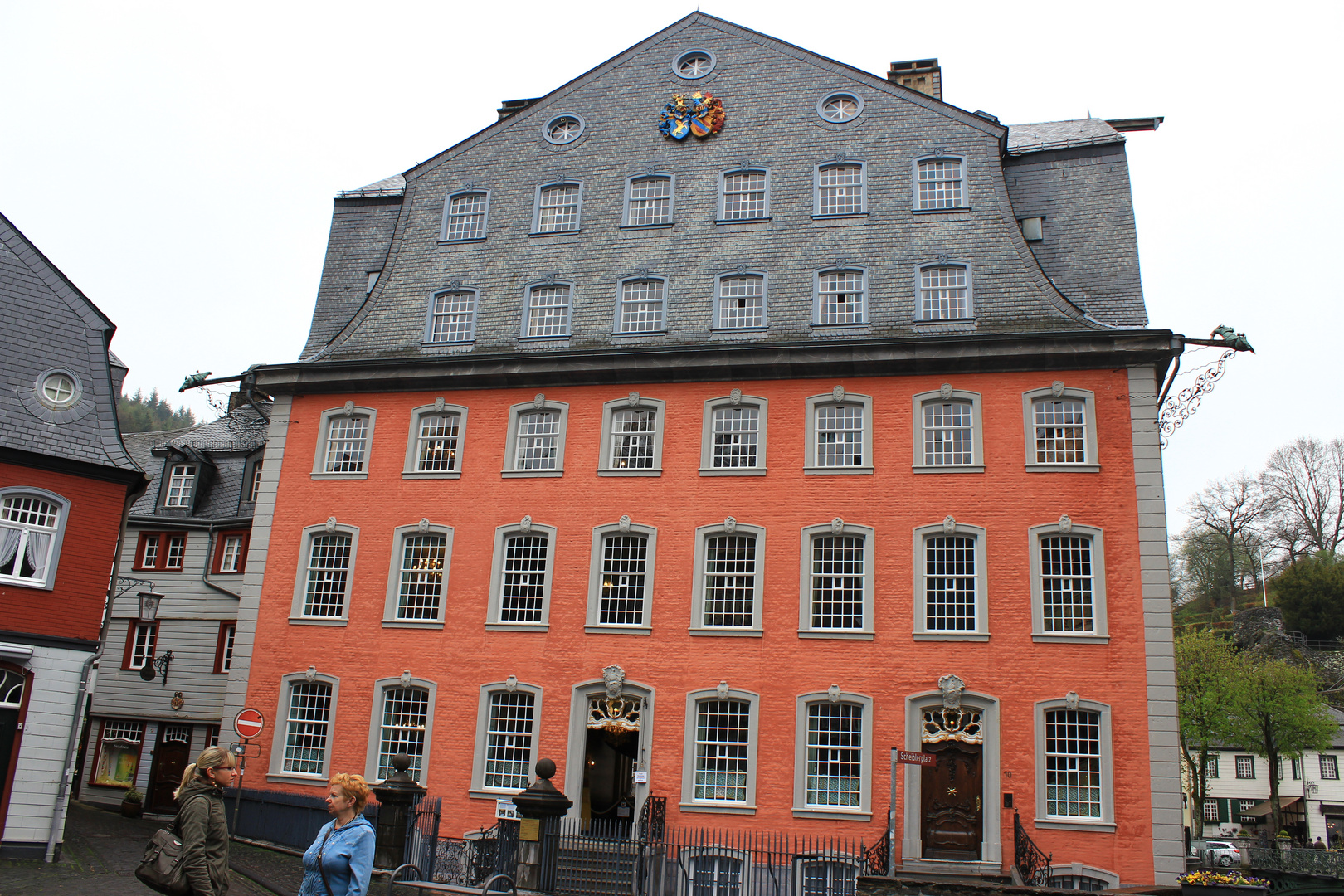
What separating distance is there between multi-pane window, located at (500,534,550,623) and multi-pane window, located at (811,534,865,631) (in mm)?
6059

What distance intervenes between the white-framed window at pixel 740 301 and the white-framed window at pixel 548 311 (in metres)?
3.80

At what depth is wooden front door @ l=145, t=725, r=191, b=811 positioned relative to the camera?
29.1 meters

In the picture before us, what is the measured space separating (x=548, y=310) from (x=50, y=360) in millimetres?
10821

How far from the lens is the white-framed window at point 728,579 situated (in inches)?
844

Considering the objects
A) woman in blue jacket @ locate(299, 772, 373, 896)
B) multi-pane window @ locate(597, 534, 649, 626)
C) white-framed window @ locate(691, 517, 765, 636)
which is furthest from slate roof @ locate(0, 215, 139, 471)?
woman in blue jacket @ locate(299, 772, 373, 896)

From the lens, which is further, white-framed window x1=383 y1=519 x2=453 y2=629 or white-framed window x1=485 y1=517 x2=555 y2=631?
white-framed window x1=383 y1=519 x2=453 y2=629

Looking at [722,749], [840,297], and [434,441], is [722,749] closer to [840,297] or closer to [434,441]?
[434,441]

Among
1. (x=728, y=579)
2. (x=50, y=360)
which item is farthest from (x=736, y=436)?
(x=50, y=360)

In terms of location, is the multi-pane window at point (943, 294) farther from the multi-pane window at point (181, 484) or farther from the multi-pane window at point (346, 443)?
the multi-pane window at point (181, 484)

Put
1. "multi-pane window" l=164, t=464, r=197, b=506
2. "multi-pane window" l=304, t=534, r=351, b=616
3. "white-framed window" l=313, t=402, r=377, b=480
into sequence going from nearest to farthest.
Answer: "multi-pane window" l=304, t=534, r=351, b=616
"white-framed window" l=313, t=402, r=377, b=480
"multi-pane window" l=164, t=464, r=197, b=506

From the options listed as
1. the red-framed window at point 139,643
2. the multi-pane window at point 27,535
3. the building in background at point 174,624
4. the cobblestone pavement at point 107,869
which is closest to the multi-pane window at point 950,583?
A: the cobblestone pavement at point 107,869

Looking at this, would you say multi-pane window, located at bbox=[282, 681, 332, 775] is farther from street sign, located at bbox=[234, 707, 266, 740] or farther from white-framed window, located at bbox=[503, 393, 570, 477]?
white-framed window, located at bbox=[503, 393, 570, 477]

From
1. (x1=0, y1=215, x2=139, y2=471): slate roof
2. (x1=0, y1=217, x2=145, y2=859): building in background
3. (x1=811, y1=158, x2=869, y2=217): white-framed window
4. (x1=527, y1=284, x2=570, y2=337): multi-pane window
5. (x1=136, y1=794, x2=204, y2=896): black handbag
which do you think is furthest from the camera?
(x1=527, y1=284, x2=570, y2=337): multi-pane window

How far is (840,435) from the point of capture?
72.7 feet
